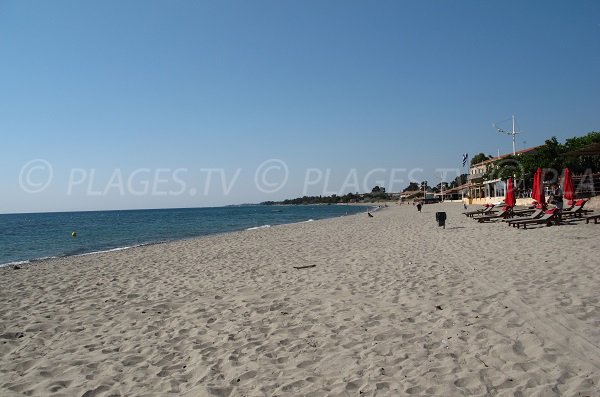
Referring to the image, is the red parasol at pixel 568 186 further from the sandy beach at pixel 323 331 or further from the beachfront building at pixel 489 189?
the beachfront building at pixel 489 189

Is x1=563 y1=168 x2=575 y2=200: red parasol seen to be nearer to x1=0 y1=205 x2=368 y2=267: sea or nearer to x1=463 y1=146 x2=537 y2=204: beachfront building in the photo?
x1=463 y1=146 x2=537 y2=204: beachfront building

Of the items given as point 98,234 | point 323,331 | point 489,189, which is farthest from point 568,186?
point 489,189

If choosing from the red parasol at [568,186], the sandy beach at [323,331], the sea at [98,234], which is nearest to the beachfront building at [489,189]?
the red parasol at [568,186]

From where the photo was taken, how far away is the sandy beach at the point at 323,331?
11.1 feet

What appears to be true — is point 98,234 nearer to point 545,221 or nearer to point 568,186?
point 545,221

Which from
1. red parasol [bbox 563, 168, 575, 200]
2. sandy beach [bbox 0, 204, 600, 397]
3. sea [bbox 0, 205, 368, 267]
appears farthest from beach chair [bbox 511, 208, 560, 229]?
sea [bbox 0, 205, 368, 267]

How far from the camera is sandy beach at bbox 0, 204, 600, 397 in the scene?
3391 mm

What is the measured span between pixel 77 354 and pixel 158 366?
1.18 meters

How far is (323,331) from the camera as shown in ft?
15.2

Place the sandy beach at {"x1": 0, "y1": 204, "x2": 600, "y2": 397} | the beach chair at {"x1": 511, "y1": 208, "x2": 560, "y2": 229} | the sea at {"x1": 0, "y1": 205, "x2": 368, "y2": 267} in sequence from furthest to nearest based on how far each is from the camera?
the sea at {"x1": 0, "y1": 205, "x2": 368, "y2": 267} → the beach chair at {"x1": 511, "y1": 208, "x2": 560, "y2": 229} → the sandy beach at {"x1": 0, "y1": 204, "x2": 600, "y2": 397}

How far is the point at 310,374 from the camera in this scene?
3547 millimetres

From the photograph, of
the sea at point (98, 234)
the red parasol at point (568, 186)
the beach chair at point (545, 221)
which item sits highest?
the red parasol at point (568, 186)

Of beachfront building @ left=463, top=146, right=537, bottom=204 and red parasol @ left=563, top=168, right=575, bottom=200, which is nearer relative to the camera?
red parasol @ left=563, top=168, right=575, bottom=200

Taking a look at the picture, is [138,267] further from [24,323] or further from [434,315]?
[434,315]
